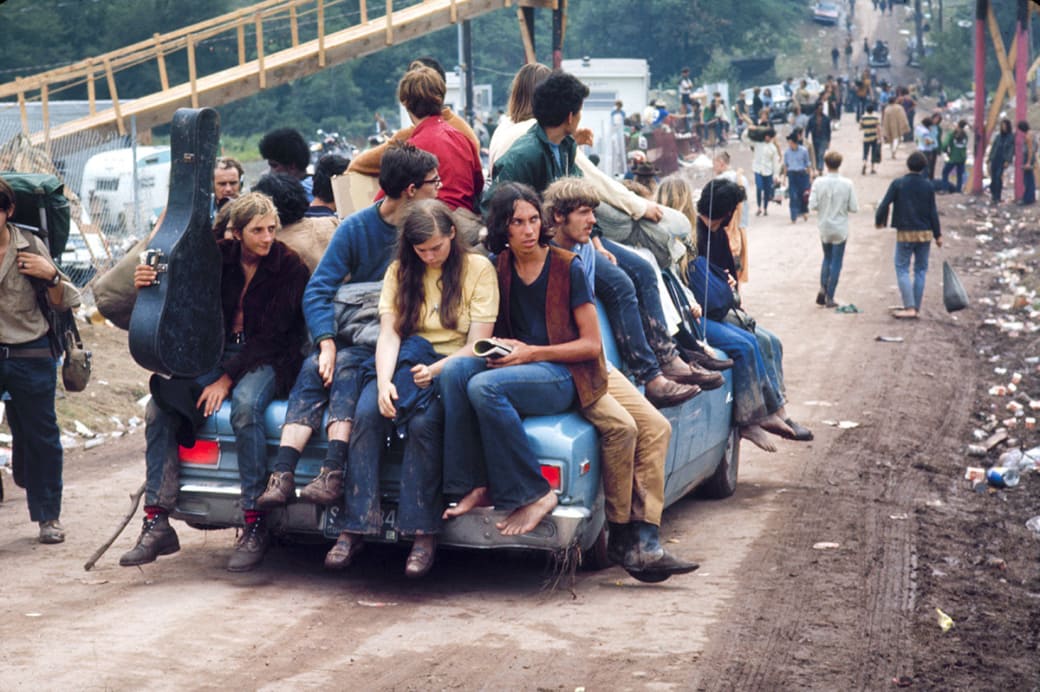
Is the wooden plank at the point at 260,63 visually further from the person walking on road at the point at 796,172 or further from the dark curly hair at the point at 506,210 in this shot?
the dark curly hair at the point at 506,210

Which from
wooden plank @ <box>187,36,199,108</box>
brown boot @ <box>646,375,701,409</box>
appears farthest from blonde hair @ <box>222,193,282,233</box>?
wooden plank @ <box>187,36,199,108</box>

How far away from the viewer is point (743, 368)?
8945 mm

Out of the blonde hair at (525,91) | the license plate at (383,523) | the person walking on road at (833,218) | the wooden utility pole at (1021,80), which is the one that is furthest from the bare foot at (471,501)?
the wooden utility pole at (1021,80)

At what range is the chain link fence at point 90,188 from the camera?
16.1m

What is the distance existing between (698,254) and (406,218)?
3068mm

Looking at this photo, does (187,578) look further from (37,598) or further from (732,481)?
(732,481)

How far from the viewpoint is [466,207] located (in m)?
7.84

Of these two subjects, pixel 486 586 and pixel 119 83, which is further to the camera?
pixel 119 83

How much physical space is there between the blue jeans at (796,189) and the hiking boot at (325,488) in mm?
20722

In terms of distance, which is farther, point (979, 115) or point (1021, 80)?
point (979, 115)

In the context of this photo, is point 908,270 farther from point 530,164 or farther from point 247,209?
point 247,209

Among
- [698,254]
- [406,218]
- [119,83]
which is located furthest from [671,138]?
[406,218]

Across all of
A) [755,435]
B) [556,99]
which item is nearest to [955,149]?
[755,435]

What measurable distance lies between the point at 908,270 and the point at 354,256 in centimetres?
1181
